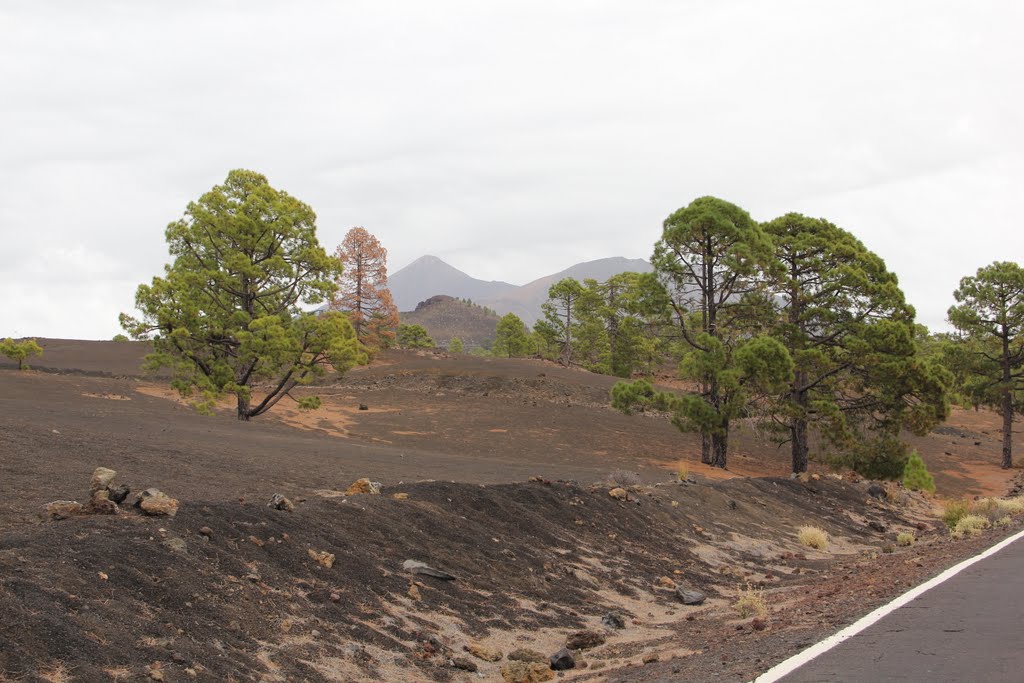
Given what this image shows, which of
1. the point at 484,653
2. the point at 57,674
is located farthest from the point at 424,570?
the point at 57,674

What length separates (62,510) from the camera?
29.0 feet

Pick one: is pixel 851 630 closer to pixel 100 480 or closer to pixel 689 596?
pixel 689 596

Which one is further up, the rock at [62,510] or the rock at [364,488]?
the rock at [62,510]

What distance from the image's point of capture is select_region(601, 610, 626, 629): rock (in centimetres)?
1095

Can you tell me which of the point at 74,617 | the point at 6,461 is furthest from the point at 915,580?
the point at 6,461

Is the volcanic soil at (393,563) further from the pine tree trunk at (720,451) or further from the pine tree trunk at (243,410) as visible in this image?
the pine tree trunk at (720,451)

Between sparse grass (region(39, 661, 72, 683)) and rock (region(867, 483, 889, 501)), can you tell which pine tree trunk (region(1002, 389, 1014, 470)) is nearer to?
rock (region(867, 483, 889, 501))

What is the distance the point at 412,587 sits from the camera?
10.1 m

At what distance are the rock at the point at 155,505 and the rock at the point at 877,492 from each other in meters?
23.8

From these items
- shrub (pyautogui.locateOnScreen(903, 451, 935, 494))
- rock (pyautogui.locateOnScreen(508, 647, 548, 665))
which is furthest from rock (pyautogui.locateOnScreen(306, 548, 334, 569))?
shrub (pyautogui.locateOnScreen(903, 451, 935, 494))

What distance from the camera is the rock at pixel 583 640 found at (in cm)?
981

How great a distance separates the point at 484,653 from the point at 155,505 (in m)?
4.37

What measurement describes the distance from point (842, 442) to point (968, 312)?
829 inches

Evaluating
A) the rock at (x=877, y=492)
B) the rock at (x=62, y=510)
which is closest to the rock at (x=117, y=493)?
the rock at (x=62, y=510)
